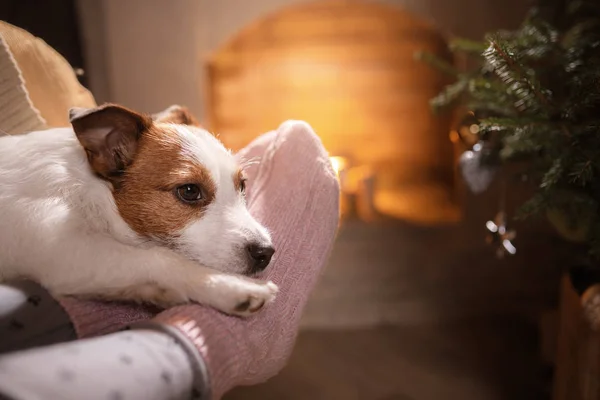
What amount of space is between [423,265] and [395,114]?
38.8 inches

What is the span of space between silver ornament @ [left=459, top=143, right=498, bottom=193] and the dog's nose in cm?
92

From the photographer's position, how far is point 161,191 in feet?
2.98

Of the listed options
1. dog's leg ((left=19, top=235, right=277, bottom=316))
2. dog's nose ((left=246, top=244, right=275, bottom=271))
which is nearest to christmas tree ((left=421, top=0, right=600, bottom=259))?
dog's nose ((left=246, top=244, right=275, bottom=271))

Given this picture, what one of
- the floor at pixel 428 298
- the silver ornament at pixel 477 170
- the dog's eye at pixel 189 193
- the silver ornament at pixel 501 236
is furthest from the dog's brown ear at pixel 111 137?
the floor at pixel 428 298

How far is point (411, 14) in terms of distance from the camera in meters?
2.32

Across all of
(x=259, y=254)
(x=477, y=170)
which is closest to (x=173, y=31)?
(x=477, y=170)

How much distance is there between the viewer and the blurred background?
1.93 m

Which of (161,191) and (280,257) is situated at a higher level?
(161,191)

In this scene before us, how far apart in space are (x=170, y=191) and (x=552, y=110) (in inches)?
38.2

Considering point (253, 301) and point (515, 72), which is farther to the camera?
point (515, 72)

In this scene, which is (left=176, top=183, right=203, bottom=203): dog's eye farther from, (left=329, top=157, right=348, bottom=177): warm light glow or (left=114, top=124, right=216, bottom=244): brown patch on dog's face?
(left=329, top=157, right=348, bottom=177): warm light glow

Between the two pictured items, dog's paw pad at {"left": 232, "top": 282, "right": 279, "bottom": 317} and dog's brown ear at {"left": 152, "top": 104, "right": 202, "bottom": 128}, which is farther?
dog's brown ear at {"left": 152, "top": 104, "right": 202, "bottom": 128}

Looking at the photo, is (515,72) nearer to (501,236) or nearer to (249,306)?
(501,236)

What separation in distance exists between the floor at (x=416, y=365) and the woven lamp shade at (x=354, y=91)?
618 millimetres
